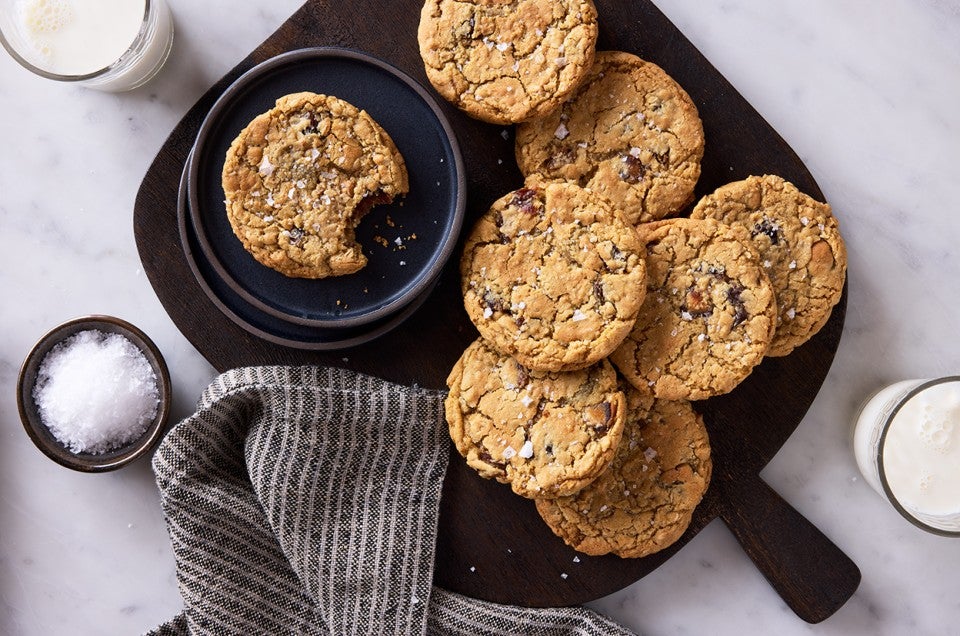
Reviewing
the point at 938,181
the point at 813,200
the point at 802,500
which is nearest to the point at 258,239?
the point at 813,200

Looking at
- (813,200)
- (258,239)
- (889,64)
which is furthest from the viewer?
(889,64)

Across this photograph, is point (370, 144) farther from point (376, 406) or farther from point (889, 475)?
point (889, 475)

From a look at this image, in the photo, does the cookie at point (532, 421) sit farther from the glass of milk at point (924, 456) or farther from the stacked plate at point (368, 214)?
the glass of milk at point (924, 456)

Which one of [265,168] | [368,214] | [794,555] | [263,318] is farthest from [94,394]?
[794,555]

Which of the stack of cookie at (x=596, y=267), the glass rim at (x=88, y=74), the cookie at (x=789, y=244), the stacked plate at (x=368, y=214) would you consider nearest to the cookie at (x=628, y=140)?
the stack of cookie at (x=596, y=267)

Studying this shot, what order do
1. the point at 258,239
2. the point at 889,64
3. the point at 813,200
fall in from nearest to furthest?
the point at 258,239 → the point at 813,200 → the point at 889,64

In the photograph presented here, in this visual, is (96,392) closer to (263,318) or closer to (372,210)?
(263,318)

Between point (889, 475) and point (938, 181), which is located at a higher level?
point (938, 181)

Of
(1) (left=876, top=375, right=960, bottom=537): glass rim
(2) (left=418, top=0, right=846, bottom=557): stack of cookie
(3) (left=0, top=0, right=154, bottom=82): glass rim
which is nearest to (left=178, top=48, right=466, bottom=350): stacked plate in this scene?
(2) (left=418, top=0, right=846, bottom=557): stack of cookie
